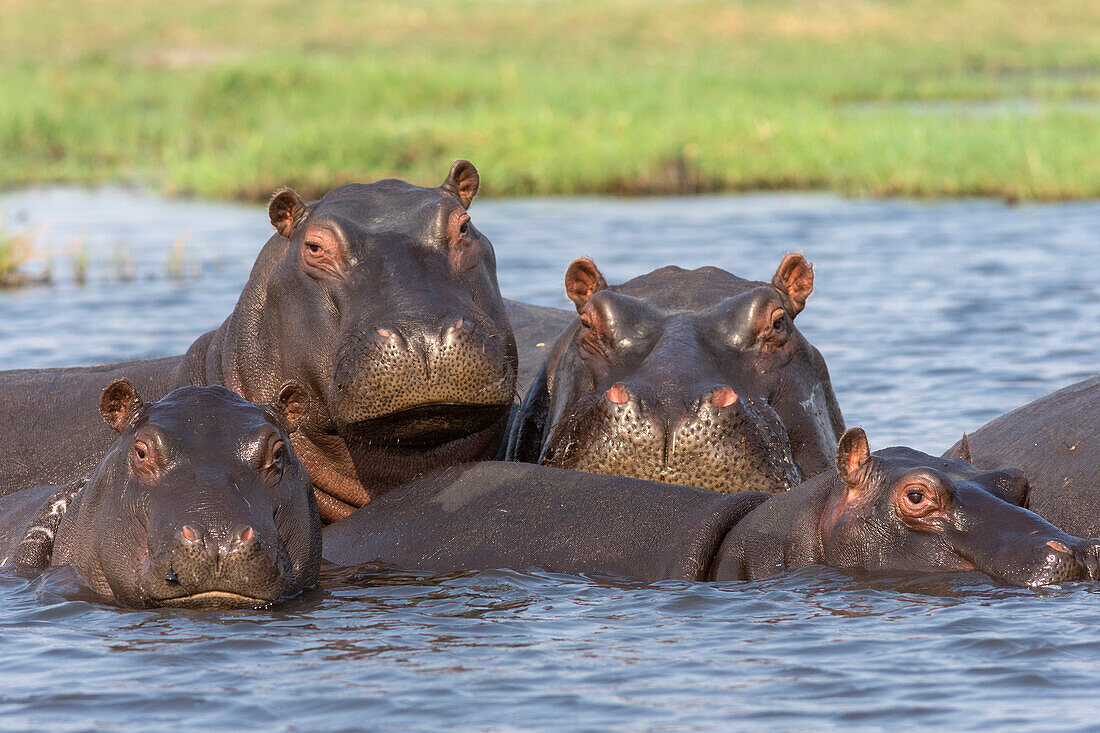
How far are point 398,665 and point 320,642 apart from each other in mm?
332

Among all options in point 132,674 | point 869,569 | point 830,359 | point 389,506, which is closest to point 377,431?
point 389,506

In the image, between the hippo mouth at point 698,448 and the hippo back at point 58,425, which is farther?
the hippo back at point 58,425

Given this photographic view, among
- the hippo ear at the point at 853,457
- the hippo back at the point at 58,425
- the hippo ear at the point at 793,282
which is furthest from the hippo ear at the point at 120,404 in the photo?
the hippo ear at the point at 793,282

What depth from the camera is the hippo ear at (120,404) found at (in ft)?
19.3

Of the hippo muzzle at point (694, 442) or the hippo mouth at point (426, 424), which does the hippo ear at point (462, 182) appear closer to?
the hippo mouth at point (426, 424)

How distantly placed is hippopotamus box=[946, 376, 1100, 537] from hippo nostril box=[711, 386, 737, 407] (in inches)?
39.2

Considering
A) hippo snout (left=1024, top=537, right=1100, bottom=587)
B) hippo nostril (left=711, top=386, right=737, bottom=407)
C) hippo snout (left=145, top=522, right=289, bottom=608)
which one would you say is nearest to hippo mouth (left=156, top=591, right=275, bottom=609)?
hippo snout (left=145, top=522, right=289, bottom=608)

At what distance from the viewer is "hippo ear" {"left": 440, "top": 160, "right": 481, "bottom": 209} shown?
275 inches

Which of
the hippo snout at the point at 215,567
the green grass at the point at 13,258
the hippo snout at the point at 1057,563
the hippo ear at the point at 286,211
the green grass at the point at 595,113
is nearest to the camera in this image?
the hippo snout at the point at 215,567

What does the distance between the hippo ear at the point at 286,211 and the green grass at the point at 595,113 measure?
16.7 m

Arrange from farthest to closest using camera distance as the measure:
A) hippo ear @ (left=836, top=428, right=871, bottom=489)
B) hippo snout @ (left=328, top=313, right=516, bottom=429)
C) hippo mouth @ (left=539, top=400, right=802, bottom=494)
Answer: hippo mouth @ (left=539, top=400, right=802, bottom=494) < hippo snout @ (left=328, top=313, right=516, bottom=429) < hippo ear @ (left=836, top=428, right=871, bottom=489)

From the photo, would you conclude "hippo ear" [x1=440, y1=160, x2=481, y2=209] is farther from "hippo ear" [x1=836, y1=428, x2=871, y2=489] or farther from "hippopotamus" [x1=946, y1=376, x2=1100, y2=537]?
"hippopotamus" [x1=946, y1=376, x2=1100, y2=537]

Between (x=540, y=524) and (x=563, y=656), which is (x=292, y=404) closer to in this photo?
(x=540, y=524)

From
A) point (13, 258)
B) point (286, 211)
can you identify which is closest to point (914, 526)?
point (286, 211)
